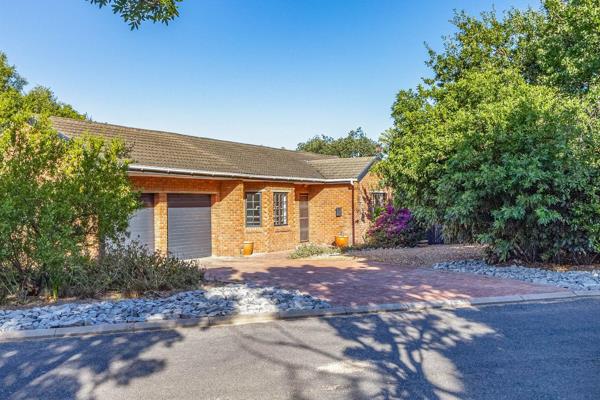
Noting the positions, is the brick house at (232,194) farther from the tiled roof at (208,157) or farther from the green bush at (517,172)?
the green bush at (517,172)

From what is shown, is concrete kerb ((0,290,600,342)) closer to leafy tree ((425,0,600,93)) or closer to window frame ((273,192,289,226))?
leafy tree ((425,0,600,93))

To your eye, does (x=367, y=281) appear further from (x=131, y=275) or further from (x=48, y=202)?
(x=48, y=202)

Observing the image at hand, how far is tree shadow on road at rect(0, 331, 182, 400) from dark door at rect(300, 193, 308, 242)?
624 inches

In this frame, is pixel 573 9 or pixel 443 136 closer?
pixel 443 136

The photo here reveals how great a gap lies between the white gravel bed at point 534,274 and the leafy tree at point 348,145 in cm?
3687

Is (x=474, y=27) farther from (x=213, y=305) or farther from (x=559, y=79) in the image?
(x=213, y=305)

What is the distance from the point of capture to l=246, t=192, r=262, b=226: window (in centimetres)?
1834

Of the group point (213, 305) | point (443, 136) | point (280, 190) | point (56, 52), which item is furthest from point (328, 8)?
point (213, 305)

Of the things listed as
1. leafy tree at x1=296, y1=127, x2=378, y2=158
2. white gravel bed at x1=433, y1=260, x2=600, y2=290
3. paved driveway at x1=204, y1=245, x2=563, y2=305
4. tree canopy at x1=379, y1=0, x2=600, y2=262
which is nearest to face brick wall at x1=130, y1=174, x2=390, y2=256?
paved driveway at x1=204, y1=245, x2=563, y2=305

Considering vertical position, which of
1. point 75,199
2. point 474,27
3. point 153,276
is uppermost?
point 474,27

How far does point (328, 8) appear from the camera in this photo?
49.5ft

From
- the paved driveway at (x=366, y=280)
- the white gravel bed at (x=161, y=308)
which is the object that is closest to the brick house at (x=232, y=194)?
the paved driveway at (x=366, y=280)

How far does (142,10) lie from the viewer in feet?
19.5

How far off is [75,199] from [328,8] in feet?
33.9
